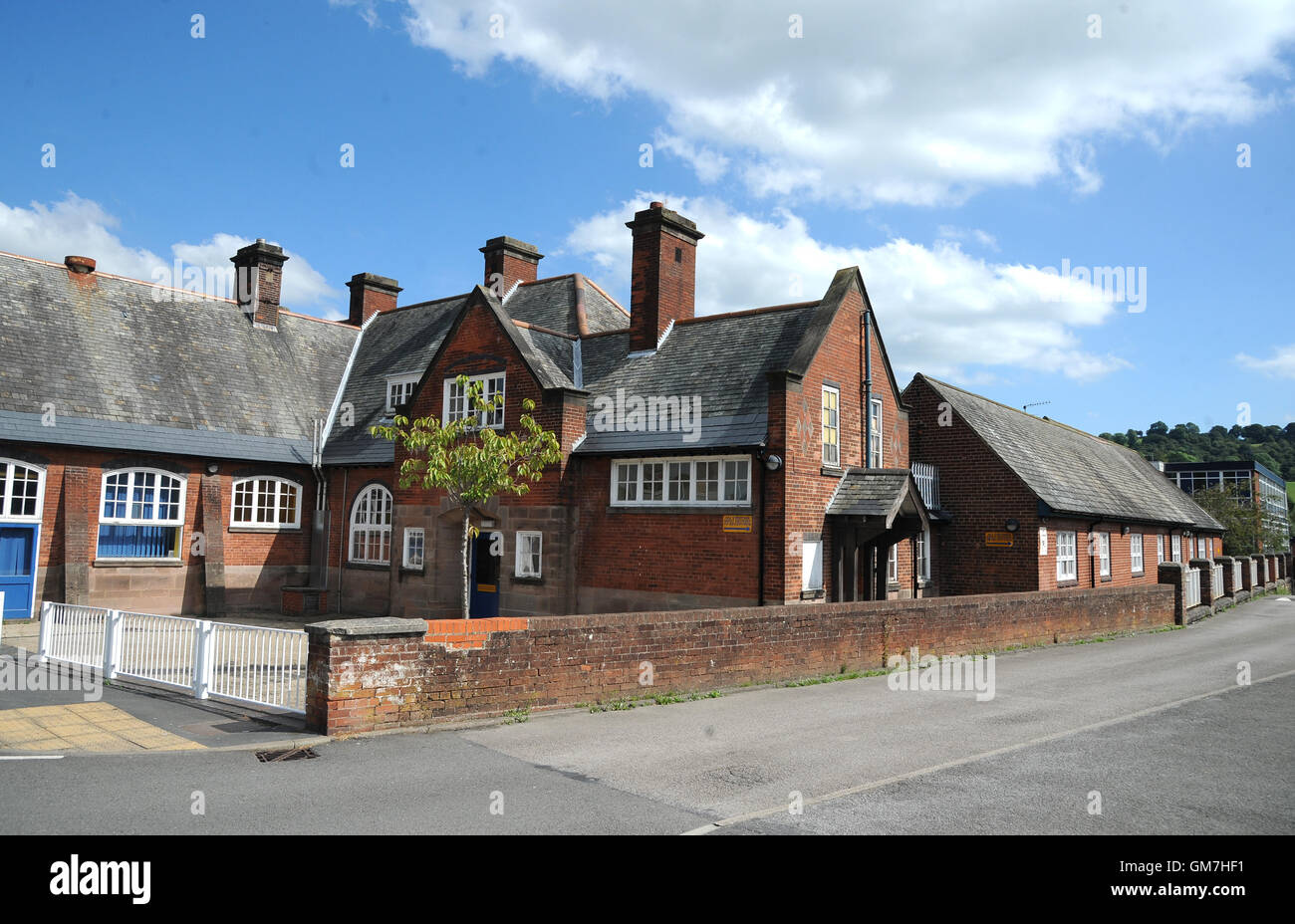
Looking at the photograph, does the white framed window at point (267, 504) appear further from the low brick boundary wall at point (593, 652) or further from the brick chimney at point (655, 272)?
the low brick boundary wall at point (593, 652)

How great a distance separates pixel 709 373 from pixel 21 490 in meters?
15.9

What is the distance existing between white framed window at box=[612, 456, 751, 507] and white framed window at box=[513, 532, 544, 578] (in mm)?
2224

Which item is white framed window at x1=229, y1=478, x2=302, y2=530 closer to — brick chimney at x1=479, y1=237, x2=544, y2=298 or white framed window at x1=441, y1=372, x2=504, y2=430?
white framed window at x1=441, y1=372, x2=504, y2=430

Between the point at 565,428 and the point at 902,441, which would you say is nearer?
the point at 565,428

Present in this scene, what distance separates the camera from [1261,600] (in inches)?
1407

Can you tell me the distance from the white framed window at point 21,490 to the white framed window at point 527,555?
1108 cm

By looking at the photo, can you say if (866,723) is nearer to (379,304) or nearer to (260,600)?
(260,600)

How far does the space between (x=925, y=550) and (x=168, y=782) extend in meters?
19.6

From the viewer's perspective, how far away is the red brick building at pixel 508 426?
17.8 m

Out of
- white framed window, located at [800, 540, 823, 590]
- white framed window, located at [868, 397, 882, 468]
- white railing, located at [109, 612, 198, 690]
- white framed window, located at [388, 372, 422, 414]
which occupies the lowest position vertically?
white railing, located at [109, 612, 198, 690]

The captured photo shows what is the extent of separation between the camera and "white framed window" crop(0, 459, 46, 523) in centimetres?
1991

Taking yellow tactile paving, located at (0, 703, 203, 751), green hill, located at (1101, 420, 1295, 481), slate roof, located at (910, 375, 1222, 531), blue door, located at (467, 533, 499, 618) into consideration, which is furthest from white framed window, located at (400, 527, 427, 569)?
green hill, located at (1101, 420, 1295, 481)

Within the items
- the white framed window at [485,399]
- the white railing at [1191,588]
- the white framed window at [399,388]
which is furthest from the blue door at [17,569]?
the white railing at [1191,588]
